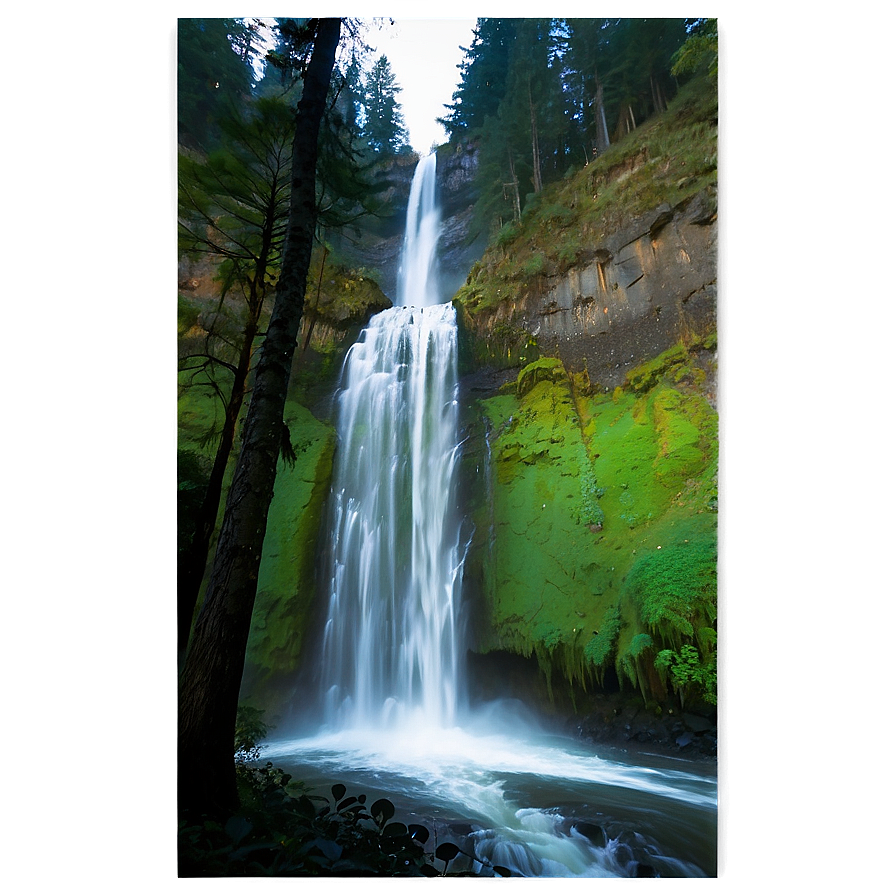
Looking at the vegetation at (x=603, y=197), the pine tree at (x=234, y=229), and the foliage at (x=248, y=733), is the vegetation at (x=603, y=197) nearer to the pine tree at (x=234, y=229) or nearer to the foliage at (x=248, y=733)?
the pine tree at (x=234, y=229)

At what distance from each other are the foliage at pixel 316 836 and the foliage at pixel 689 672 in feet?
2.67

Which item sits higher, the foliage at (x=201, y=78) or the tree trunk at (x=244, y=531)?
the foliage at (x=201, y=78)

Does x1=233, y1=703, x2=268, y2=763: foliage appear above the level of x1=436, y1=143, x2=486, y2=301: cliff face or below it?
below

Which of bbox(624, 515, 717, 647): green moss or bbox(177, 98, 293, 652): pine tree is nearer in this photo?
bbox(624, 515, 717, 647): green moss

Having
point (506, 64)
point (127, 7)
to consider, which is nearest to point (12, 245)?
point (127, 7)

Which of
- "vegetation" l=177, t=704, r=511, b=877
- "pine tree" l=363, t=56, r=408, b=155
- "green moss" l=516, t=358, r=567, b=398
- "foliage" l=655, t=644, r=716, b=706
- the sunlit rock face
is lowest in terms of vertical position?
"vegetation" l=177, t=704, r=511, b=877

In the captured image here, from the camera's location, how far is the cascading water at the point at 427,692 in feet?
6.44

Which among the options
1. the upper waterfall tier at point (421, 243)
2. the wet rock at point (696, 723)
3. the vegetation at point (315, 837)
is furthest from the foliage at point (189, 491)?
the wet rock at point (696, 723)

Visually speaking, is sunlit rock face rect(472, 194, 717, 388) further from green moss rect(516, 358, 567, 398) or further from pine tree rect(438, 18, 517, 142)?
pine tree rect(438, 18, 517, 142)

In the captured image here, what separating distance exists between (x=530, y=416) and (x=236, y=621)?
3.93 ft

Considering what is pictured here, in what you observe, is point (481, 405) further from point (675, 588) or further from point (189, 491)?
point (189, 491)

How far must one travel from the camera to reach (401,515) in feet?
7.06

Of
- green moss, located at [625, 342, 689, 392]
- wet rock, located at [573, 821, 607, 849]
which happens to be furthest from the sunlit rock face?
wet rock, located at [573, 821, 607, 849]

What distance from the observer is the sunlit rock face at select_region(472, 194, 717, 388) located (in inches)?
82.0
